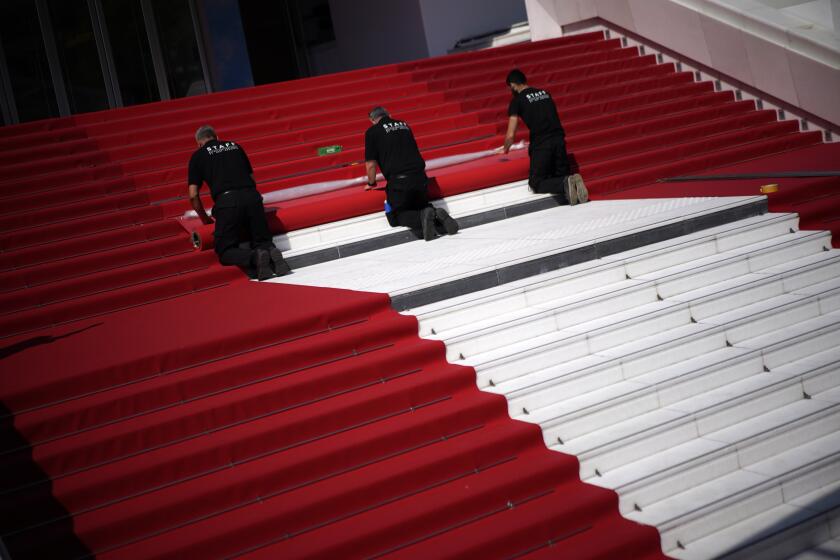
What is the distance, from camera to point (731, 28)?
447 inches

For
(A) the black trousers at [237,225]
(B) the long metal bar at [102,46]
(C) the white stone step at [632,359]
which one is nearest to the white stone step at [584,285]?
(C) the white stone step at [632,359]

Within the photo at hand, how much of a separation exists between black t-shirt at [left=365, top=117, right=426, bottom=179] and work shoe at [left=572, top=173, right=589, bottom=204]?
175 centimetres

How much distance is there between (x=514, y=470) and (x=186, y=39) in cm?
1413

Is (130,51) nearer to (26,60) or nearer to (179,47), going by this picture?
(179,47)

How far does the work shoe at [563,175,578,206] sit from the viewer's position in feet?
29.2

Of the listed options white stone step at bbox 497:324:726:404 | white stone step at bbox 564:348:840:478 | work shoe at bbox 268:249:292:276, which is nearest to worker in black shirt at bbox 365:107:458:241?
work shoe at bbox 268:249:292:276

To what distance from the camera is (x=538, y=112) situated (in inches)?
352

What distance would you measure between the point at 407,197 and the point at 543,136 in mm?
1711

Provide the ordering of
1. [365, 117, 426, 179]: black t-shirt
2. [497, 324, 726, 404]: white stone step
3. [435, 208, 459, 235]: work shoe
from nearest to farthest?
[497, 324, 726, 404]: white stone step
[365, 117, 426, 179]: black t-shirt
[435, 208, 459, 235]: work shoe

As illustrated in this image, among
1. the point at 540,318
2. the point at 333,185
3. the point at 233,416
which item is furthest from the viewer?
the point at 333,185

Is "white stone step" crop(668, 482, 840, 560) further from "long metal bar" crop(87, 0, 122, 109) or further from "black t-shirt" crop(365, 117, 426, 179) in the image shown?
"long metal bar" crop(87, 0, 122, 109)

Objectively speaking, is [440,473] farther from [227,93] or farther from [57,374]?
[227,93]

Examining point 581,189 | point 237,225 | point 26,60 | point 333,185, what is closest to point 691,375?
point 581,189

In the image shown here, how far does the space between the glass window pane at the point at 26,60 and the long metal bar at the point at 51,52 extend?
0.08 m
